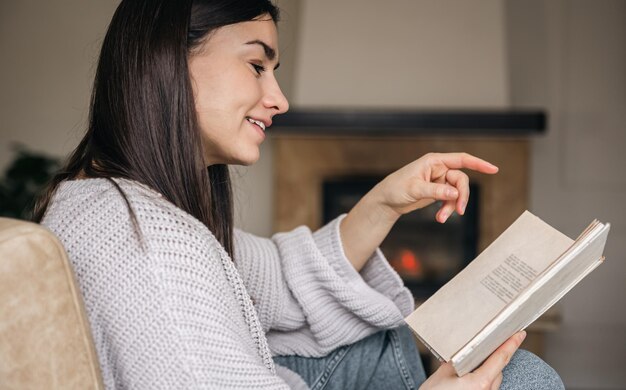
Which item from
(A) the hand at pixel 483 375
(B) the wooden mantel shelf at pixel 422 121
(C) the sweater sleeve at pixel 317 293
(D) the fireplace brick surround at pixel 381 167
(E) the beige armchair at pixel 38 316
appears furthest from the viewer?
(D) the fireplace brick surround at pixel 381 167

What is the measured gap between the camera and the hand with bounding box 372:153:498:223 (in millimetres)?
1181

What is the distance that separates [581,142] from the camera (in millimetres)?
3777

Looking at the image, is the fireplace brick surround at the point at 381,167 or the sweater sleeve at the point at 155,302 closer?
the sweater sleeve at the point at 155,302

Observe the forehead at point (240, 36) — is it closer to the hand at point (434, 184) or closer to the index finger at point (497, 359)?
the hand at point (434, 184)

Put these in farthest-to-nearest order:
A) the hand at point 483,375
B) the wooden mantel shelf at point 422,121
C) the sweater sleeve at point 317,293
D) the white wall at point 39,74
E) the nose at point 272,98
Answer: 1. the white wall at point 39,74
2. the wooden mantel shelf at point 422,121
3. the sweater sleeve at point 317,293
4. the nose at point 272,98
5. the hand at point 483,375

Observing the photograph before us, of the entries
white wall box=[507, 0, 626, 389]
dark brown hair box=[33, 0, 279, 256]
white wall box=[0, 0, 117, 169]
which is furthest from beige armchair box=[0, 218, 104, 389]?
Answer: white wall box=[0, 0, 117, 169]

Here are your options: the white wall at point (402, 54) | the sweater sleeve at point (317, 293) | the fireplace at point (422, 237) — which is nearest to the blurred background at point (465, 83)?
the white wall at point (402, 54)

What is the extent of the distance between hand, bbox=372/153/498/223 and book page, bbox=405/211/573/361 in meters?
0.11

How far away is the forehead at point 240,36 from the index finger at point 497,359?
57cm

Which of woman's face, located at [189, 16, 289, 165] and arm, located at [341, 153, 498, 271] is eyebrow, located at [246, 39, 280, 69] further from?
arm, located at [341, 153, 498, 271]

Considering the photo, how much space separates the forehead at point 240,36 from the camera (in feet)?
3.55

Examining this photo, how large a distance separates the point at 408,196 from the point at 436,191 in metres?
0.10

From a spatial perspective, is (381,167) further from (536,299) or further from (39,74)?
(536,299)

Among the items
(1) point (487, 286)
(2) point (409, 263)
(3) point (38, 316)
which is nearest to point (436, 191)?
(1) point (487, 286)
